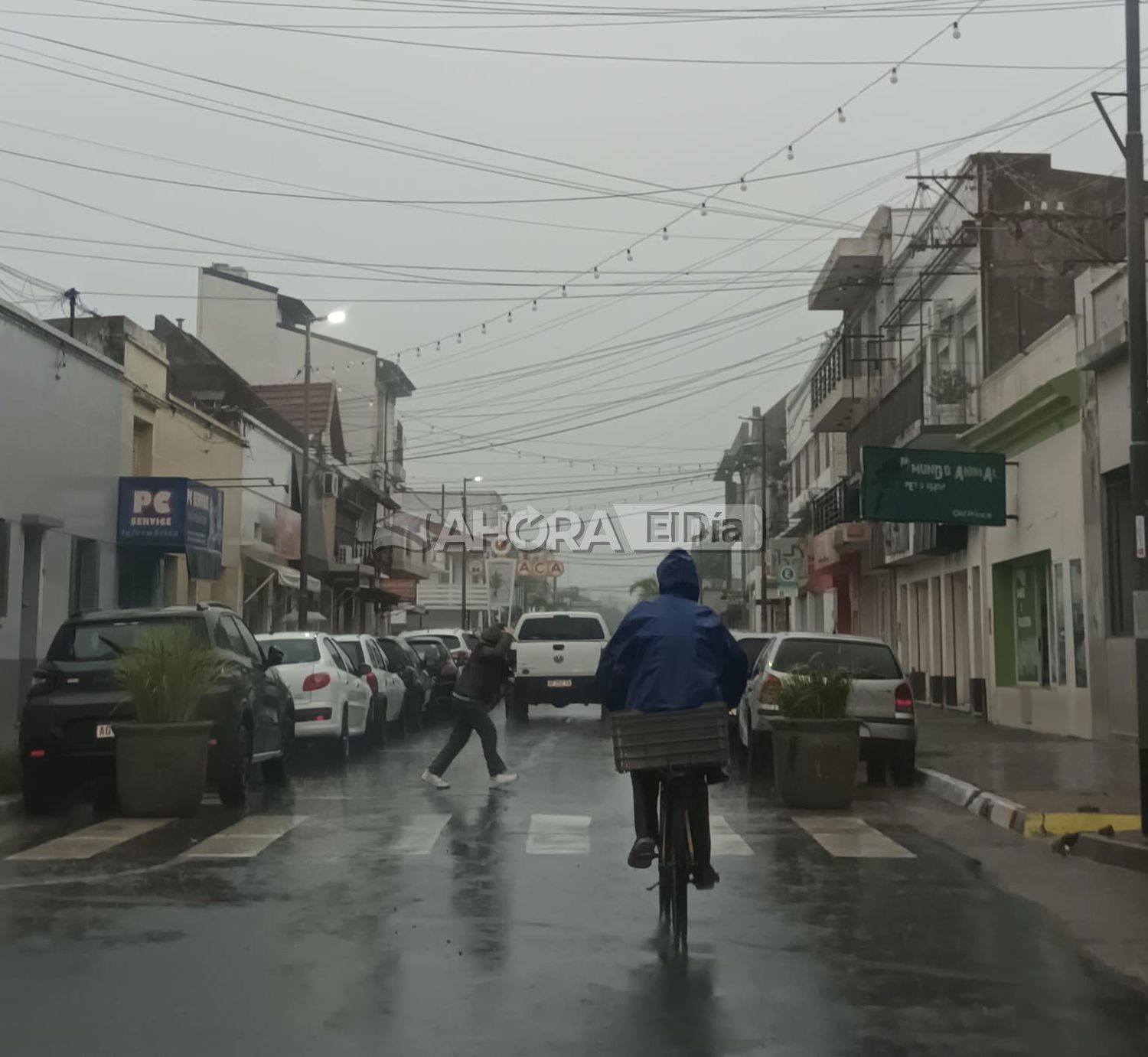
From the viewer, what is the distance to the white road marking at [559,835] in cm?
1099

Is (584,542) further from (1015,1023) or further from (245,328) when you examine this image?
(1015,1023)

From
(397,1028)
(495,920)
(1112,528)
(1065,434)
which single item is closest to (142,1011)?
(397,1028)

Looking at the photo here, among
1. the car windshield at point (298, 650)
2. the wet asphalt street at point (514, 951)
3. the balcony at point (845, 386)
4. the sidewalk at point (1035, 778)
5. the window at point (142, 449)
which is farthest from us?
the balcony at point (845, 386)

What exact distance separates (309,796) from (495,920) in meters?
7.29

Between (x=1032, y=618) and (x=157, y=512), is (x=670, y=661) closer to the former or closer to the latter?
(x=1032, y=618)

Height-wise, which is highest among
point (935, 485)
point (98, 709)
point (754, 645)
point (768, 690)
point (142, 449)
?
point (142, 449)

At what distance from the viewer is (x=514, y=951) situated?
737 cm

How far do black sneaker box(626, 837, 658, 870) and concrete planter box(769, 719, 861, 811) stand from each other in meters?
6.24

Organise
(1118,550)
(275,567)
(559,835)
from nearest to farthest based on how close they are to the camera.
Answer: (559,835)
(1118,550)
(275,567)

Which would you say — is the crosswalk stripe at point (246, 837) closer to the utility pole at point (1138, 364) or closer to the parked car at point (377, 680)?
the utility pole at point (1138, 364)

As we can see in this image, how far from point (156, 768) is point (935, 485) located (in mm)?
15691

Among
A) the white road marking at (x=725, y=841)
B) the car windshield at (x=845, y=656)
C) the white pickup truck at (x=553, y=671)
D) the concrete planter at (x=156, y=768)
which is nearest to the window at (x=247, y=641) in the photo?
the concrete planter at (x=156, y=768)

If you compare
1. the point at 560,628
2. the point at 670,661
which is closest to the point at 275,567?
the point at 560,628

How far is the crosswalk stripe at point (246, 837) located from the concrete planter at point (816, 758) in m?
4.23
